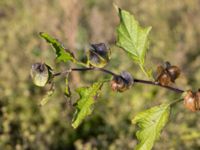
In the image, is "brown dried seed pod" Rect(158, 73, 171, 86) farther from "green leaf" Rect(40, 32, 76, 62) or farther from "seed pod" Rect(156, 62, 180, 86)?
"green leaf" Rect(40, 32, 76, 62)

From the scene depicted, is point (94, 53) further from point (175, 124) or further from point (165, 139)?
point (175, 124)

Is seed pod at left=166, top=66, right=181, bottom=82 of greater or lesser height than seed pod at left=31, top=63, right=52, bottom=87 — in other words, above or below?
above

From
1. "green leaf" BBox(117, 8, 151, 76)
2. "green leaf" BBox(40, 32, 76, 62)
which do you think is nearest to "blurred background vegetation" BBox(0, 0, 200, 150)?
"green leaf" BBox(117, 8, 151, 76)

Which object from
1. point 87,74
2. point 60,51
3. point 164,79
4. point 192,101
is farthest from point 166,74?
point 87,74

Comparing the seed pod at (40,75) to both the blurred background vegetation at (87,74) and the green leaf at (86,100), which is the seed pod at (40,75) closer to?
the green leaf at (86,100)

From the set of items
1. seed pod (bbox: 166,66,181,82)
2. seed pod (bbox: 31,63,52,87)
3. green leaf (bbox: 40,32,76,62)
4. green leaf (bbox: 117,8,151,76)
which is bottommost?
seed pod (bbox: 31,63,52,87)

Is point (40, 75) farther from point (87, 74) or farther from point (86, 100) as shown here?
point (87, 74)

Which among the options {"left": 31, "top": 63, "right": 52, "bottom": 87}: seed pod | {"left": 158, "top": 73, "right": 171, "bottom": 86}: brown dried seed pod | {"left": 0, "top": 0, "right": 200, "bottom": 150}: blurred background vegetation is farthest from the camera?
{"left": 0, "top": 0, "right": 200, "bottom": 150}: blurred background vegetation
